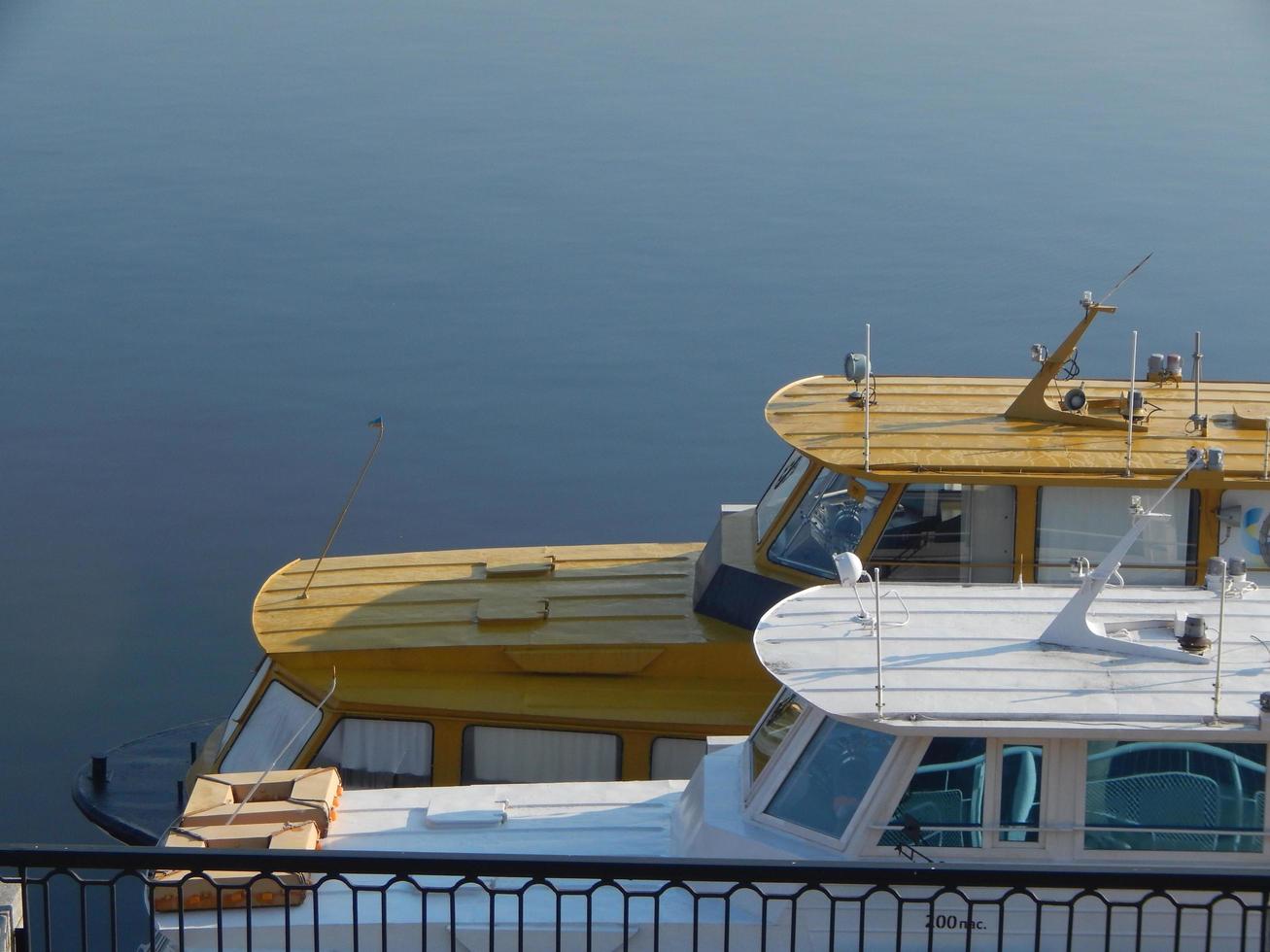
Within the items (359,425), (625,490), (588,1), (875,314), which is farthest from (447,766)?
(588,1)

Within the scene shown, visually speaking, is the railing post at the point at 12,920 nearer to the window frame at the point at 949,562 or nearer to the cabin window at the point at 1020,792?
the cabin window at the point at 1020,792

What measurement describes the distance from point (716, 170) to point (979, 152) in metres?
4.25

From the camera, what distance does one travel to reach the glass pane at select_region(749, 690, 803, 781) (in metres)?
6.95

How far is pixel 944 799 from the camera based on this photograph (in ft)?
20.9

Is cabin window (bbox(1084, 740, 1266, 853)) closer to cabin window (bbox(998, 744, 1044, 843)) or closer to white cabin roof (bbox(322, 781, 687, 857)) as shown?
cabin window (bbox(998, 744, 1044, 843))

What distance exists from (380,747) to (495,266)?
1488cm

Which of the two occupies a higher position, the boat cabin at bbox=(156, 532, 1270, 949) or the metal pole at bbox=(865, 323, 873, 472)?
the metal pole at bbox=(865, 323, 873, 472)

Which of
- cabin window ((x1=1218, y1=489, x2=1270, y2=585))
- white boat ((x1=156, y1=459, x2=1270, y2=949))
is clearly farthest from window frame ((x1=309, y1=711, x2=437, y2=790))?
cabin window ((x1=1218, y1=489, x2=1270, y2=585))

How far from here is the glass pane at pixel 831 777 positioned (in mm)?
6480

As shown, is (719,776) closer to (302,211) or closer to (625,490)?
(625,490)

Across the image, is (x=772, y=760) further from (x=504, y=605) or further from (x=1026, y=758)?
(x=504, y=605)

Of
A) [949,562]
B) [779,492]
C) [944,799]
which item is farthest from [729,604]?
[944,799]

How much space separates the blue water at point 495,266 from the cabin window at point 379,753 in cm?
387

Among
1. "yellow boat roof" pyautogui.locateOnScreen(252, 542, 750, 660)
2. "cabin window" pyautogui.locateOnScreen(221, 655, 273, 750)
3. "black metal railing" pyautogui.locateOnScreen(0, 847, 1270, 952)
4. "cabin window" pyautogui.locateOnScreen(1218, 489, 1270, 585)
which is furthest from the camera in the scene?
"cabin window" pyautogui.locateOnScreen(221, 655, 273, 750)
